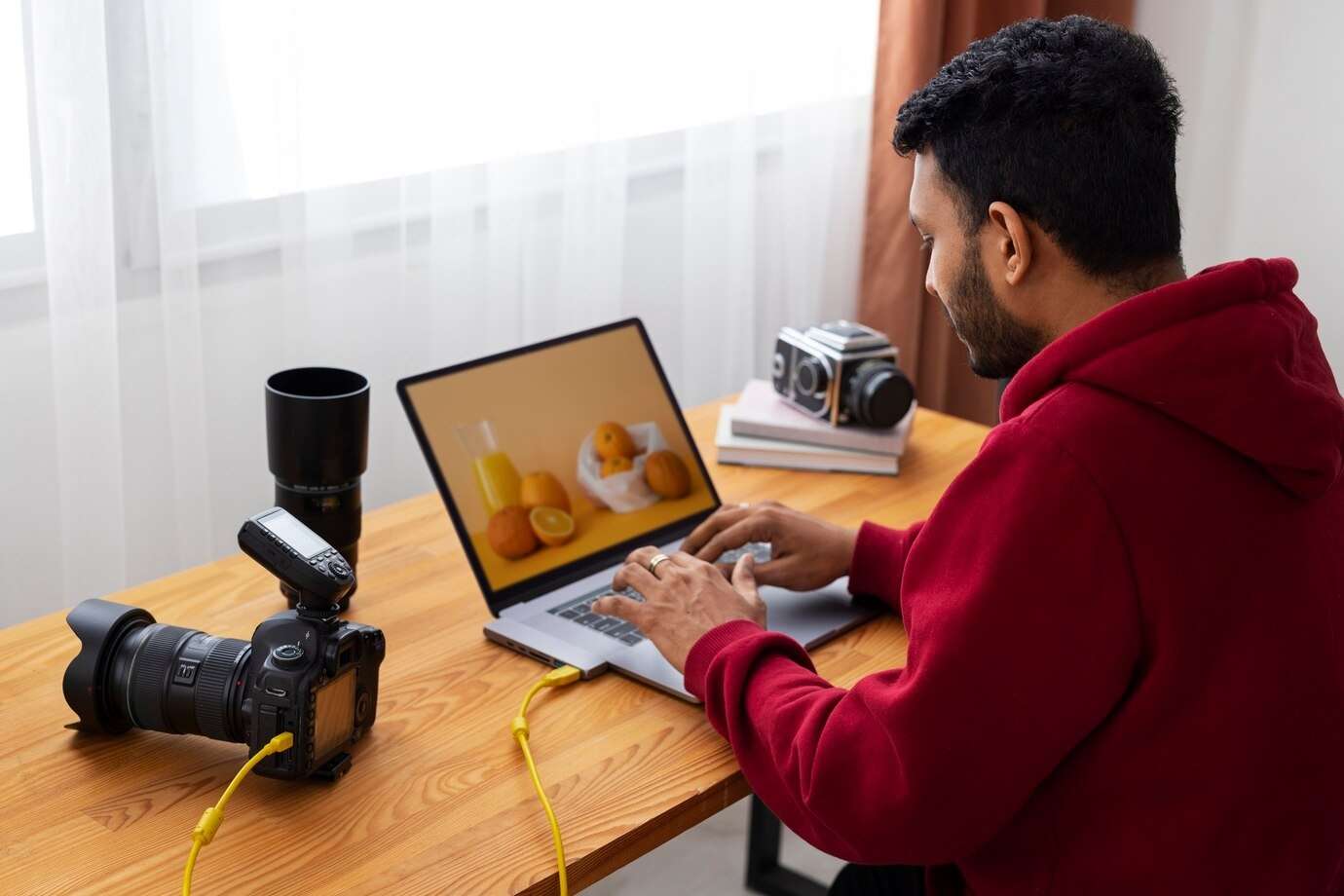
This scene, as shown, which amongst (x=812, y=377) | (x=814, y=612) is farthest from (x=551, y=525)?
(x=812, y=377)

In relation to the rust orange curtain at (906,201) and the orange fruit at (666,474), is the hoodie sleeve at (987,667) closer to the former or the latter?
the orange fruit at (666,474)

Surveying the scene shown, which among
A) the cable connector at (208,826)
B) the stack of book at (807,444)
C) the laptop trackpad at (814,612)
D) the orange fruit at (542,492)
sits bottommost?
the laptop trackpad at (814,612)

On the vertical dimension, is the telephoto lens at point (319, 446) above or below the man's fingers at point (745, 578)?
above

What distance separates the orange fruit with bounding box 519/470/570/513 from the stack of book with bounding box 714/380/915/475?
367 mm

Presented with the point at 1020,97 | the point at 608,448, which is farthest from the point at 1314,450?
the point at 608,448

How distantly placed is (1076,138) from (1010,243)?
0.08 meters

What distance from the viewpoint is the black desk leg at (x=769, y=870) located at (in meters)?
1.99

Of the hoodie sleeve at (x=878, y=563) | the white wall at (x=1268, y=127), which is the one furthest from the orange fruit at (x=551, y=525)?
the white wall at (x=1268, y=127)

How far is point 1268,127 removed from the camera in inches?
113

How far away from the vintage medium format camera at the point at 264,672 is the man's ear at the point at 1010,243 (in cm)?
53

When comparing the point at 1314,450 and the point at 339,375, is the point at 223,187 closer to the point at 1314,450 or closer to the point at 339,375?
the point at 339,375

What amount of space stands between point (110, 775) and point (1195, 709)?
30.6 inches

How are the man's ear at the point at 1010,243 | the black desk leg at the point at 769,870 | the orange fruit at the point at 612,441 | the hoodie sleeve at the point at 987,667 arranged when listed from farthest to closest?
1. the black desk leg at the point at 769,870
2. the orange fruit at the point at 612,441
3. the man's ear at the point at 1010,243
4. the hoodie sleeve at the point at 987,667

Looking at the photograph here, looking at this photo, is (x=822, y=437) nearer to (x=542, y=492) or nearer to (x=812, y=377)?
(x=812, y=377)
